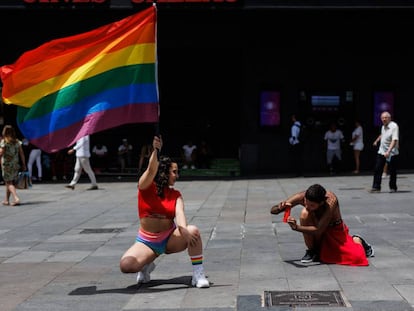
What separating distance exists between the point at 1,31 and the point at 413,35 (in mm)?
14072

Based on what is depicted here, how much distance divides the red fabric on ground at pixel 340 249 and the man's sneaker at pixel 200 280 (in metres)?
1.70

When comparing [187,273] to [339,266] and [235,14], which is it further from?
[235,14]

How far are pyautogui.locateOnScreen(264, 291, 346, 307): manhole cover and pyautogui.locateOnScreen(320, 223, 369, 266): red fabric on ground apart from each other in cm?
143

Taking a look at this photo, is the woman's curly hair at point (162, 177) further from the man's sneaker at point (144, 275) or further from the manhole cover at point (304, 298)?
the manhole cover at point (304, 298)

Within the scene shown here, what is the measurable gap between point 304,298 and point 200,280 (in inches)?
43.5

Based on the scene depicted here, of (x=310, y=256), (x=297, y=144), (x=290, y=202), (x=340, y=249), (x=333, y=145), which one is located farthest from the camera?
(x=333, y=145)

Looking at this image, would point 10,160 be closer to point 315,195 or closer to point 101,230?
point 101,230

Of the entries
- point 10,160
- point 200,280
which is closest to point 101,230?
point 200,280

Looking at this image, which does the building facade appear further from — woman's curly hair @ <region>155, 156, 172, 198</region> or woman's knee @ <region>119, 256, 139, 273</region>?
woman's knee @ <region>119, 256, 139, 273</region>

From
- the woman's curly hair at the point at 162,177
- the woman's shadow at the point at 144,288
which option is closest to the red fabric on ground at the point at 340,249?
the woman's shadow at the point at 144,288

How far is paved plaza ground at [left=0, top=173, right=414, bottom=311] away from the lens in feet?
22.2

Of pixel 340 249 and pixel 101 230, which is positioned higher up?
pixel 340 249

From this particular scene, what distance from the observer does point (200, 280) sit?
7.28m

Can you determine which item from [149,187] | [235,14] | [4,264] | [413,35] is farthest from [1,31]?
[149,187]
